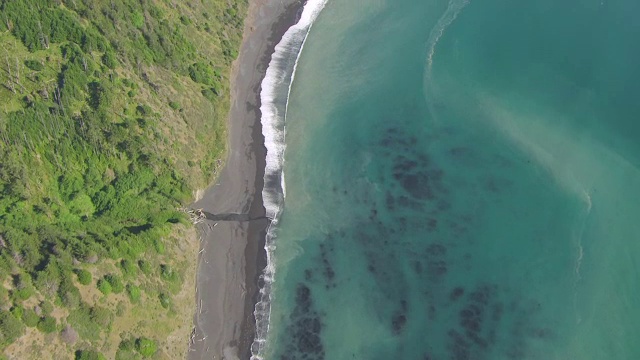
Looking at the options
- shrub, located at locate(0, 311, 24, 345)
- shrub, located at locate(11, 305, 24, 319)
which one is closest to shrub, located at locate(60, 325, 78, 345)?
shrub, located at locate(0, 311, 24, 345)

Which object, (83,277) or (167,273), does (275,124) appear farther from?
(83,277)

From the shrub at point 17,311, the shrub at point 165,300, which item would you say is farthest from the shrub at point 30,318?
the shrub at point 165,300

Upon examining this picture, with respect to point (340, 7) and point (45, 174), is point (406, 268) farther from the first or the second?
point (340, 7)

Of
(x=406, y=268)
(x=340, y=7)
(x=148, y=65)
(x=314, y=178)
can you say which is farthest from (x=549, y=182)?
(x=148, y=65)

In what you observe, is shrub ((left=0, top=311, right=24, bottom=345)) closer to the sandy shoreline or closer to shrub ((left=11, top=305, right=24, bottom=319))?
shrub ((left=11, top=305, right=24, bottom=319))

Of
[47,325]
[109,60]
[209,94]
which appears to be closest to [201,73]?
[209,94]
